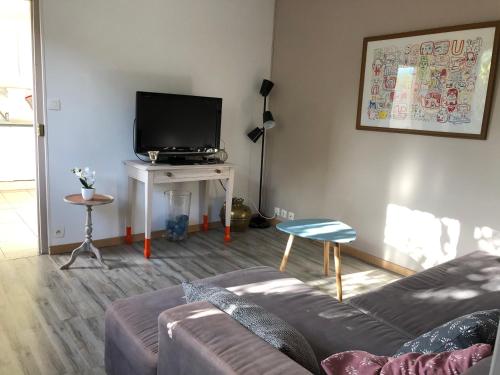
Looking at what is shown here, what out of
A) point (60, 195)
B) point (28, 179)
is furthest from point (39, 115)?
point (28, 179)

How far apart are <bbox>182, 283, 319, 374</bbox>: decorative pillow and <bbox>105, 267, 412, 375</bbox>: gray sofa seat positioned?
0.28 m

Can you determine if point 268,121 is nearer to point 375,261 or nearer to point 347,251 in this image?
point 347,251

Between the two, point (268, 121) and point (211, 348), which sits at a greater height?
point (268, 121)

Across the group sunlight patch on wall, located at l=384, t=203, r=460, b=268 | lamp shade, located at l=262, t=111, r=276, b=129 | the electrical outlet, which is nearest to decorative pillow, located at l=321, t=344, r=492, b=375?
sunlight patch on wall, located at l=384, t=203, r=460, b=268

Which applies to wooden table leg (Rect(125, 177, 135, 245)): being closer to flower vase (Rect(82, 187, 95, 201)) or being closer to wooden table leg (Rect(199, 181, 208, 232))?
flower vase (Rect(82, 187, 95, 201))

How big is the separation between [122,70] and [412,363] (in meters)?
3.37

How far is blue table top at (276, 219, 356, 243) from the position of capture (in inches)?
116

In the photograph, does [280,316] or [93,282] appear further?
[93,282]

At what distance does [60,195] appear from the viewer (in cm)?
357

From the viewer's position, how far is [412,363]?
3.67ft

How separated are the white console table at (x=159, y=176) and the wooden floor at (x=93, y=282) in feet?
0.66

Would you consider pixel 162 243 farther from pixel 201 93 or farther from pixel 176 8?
pixel 176 8

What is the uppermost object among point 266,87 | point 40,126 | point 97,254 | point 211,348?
point 266,87

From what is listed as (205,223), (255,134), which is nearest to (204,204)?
(205,223)
